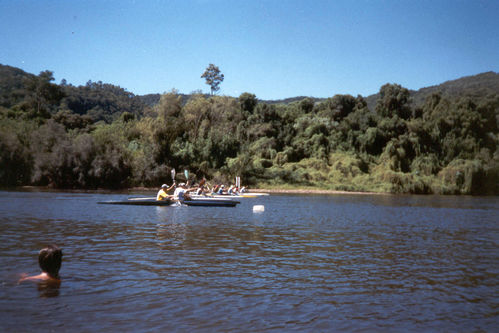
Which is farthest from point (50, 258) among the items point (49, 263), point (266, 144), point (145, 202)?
point (266, 144)

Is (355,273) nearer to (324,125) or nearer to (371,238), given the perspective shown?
(371,238)

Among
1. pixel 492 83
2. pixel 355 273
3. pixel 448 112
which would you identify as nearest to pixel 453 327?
pixel 355 273

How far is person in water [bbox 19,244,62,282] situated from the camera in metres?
7.43

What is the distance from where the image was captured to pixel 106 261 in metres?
9.81

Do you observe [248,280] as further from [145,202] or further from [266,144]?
[266,144]

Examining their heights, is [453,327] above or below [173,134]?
below

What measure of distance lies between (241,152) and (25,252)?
46.4 meters

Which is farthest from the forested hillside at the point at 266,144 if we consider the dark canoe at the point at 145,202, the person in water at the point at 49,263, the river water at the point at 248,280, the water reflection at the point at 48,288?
the water reflection at the point at 48,288

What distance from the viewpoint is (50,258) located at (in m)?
7.46

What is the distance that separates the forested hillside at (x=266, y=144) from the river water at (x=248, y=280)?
1313 inches

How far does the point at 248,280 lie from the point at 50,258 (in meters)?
3.47

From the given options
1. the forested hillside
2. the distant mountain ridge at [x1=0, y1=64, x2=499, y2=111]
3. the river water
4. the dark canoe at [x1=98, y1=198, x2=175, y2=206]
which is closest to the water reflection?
the river water

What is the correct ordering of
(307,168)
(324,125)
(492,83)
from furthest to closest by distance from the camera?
(492,83)
(324,125)
(307,168)

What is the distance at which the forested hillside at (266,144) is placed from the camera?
1866 inches
